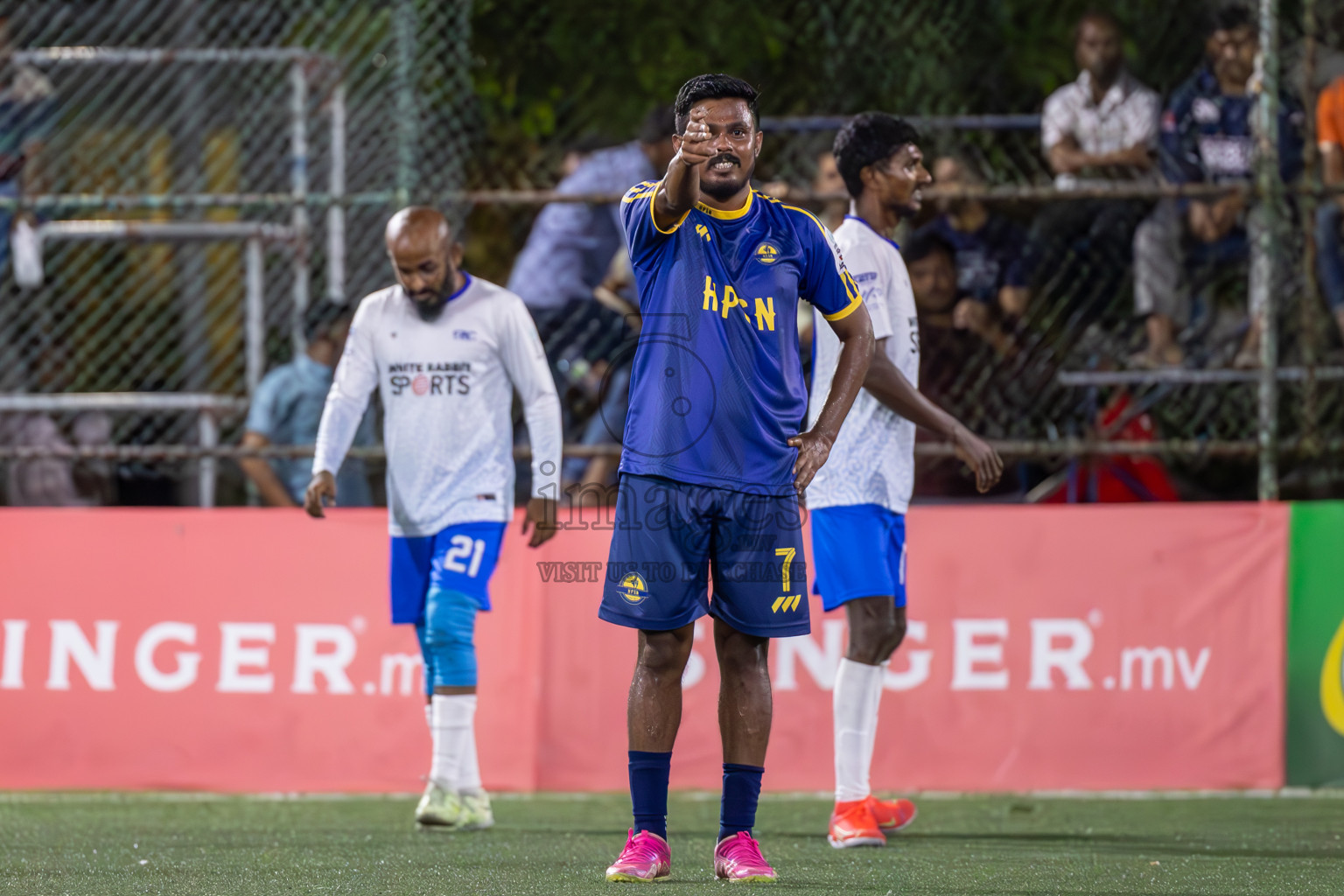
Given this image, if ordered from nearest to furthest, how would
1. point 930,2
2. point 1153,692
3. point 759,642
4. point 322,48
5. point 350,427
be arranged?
point 759,642, point 350,427, point 1153,692, point 930,2, point 322,48

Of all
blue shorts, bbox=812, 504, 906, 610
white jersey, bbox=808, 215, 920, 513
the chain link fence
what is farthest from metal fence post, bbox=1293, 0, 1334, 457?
blue shorts, bbox=812, 504, 906, 610

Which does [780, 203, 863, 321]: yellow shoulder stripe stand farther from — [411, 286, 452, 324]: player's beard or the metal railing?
the metal railing

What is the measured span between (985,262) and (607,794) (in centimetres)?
296

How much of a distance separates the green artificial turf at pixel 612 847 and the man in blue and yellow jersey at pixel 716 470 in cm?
36

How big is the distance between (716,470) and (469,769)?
2064 mm

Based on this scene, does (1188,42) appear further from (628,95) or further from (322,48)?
(322,48)

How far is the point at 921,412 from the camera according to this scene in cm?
501

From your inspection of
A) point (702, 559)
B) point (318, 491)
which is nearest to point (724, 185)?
point (702, 559)

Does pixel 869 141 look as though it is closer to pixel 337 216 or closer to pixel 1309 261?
pixel 1309 261

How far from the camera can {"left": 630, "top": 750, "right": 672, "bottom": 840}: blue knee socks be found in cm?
408

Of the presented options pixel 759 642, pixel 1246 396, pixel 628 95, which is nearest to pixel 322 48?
pixel 628 95

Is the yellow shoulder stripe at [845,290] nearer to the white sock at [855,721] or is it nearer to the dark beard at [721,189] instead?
the dark beard at [721,189]

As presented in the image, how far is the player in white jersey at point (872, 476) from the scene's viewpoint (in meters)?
5.07

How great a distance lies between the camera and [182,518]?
22.7ft
